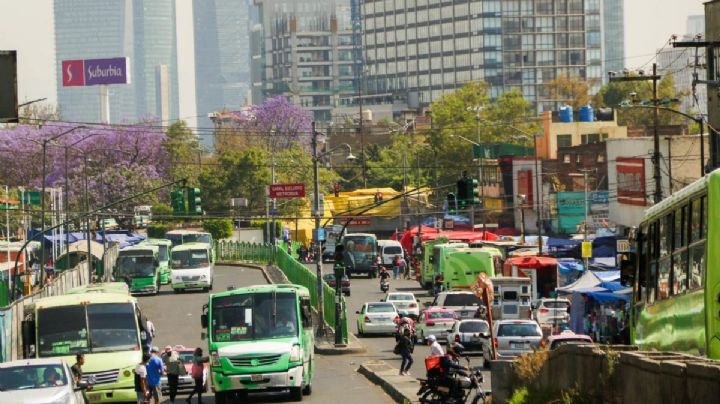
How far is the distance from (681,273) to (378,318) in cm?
3834

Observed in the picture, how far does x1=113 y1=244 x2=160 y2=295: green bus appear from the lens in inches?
3100

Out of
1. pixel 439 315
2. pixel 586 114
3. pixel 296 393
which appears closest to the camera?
pixel 296 393

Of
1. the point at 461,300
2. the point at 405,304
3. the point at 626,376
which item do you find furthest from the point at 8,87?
the point at 405,304

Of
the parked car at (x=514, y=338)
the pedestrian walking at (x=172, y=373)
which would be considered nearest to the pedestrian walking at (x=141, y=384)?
the pedestrian walking at (x=172, y=373)

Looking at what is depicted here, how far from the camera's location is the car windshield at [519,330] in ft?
142

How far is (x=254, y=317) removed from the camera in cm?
3403

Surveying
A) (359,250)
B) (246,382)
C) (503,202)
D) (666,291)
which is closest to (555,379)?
(666,291)

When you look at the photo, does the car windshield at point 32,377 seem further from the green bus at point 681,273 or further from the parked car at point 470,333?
the parked car at point 470,333

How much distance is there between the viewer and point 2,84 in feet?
87.5

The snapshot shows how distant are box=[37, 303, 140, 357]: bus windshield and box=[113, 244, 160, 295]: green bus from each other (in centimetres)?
4401

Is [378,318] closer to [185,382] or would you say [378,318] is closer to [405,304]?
[405,304]

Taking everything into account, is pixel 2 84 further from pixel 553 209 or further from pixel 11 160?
pixel 11 160

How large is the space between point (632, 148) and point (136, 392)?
2216 inches

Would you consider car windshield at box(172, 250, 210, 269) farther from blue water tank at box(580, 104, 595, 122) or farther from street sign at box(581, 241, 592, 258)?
blue water tank at box(580, 104, 595, 122)
